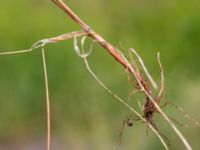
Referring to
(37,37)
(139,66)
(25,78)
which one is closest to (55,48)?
(25,78)

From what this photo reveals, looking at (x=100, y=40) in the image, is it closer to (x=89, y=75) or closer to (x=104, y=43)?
(x=104, y=43)

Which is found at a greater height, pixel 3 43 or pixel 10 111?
pixel 3 43

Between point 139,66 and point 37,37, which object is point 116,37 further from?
point 139,66

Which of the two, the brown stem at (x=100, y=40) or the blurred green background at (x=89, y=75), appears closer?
the brown stem at (x=100, y=40)

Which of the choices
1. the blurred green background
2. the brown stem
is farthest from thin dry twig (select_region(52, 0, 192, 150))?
the blurred green background

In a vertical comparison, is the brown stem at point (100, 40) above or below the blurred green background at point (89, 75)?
below

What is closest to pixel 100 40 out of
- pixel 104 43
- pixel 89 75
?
pixel 104 43

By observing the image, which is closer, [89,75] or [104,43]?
[104,43]

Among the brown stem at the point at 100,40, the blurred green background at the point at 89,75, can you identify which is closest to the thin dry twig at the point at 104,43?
the brown stem at the point at 100,40

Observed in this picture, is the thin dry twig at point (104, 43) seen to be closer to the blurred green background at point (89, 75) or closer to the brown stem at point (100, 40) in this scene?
the brown stem at point (100, 40)
